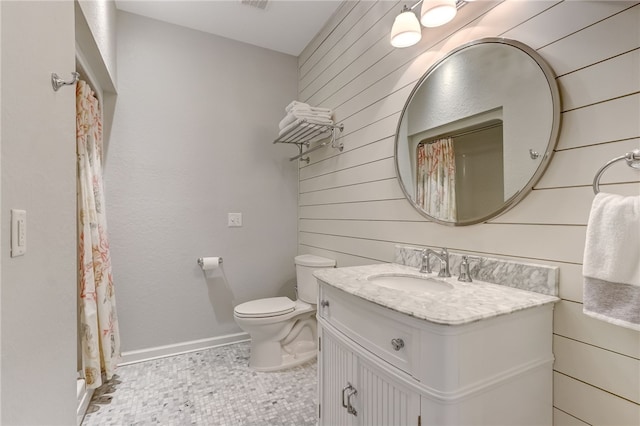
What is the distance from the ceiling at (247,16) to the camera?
2.19 m

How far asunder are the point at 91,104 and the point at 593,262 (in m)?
2.35

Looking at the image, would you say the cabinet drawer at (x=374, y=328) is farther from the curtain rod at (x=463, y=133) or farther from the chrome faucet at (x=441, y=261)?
the curtain rod at (x=463, y=133)

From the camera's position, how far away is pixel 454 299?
0.95 meters

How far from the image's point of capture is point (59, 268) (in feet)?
3.22

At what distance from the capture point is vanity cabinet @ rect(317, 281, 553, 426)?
789mm

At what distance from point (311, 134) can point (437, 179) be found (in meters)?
1.26

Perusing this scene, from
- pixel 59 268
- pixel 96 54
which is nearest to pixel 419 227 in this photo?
pixel 59 268

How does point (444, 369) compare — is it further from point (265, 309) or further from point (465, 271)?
point (265, 309)

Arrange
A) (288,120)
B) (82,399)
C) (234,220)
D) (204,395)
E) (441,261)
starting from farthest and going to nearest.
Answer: (234,220)
(288,120)
(204,395)
(82,399)
(441,261)

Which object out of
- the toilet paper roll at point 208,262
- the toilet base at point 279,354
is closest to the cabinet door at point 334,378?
the toilet base at point 279,354

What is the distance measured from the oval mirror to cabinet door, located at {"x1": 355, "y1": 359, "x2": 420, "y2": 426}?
28.2 inches

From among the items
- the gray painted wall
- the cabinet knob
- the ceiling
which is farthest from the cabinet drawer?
the ceiling

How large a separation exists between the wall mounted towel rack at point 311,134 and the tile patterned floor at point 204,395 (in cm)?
166

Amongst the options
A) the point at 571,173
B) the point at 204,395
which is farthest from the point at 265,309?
the point at 571,173
